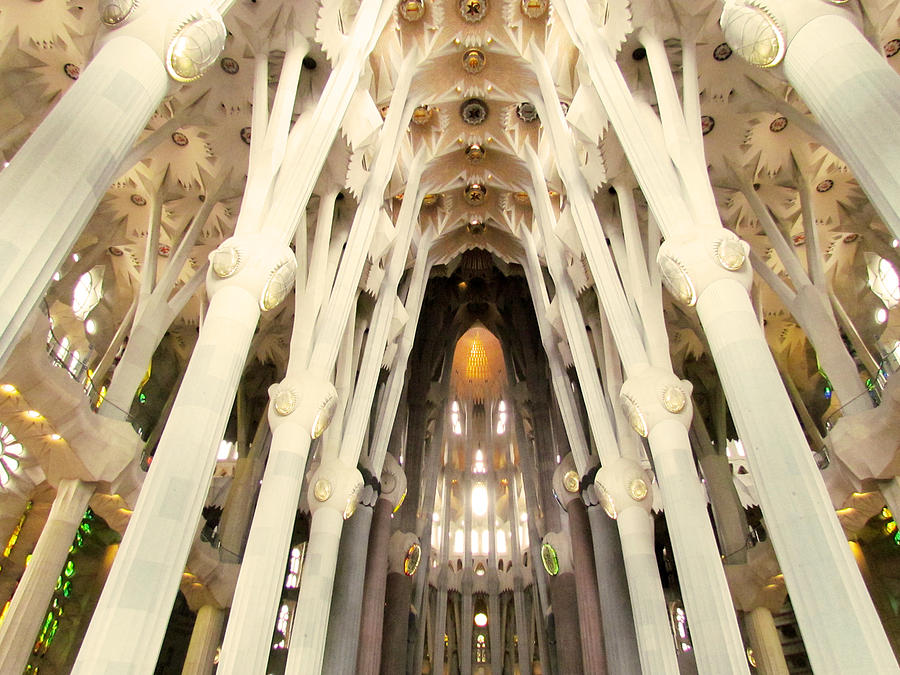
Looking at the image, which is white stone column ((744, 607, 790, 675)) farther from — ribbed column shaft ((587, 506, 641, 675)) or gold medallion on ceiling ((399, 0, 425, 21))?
gold medallion on ceiling ((399, 0, 425, 21))

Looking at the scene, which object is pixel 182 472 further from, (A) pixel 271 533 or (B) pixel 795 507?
(B) pixel 795 507

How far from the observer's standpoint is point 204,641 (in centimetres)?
1555

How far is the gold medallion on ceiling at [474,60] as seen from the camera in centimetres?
1664

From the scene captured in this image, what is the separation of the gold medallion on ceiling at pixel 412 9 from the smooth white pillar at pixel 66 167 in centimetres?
1176

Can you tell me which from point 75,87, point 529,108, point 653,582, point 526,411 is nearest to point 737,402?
point 653,582

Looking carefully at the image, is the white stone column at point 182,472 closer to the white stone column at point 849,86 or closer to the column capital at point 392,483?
the white stone column at point 849,86

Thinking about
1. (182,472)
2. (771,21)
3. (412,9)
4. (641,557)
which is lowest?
(182,472)

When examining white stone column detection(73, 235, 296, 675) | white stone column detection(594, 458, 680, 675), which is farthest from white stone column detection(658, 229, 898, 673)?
white stone column detection(594, 458, 680, 675)

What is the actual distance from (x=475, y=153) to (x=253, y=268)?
1314 centimetres

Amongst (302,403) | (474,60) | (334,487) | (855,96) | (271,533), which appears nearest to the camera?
(855,96)

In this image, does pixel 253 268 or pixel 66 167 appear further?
pixel 253 268

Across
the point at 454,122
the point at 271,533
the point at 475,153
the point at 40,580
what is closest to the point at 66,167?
the point at 271,533

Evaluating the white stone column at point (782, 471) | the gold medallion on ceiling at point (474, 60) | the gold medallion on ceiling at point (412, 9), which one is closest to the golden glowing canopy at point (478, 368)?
the gold medallion on ceiling at point (474, 60)

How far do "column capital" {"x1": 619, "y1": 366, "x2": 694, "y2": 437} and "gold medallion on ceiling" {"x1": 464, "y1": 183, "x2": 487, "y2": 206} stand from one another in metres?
12.0
